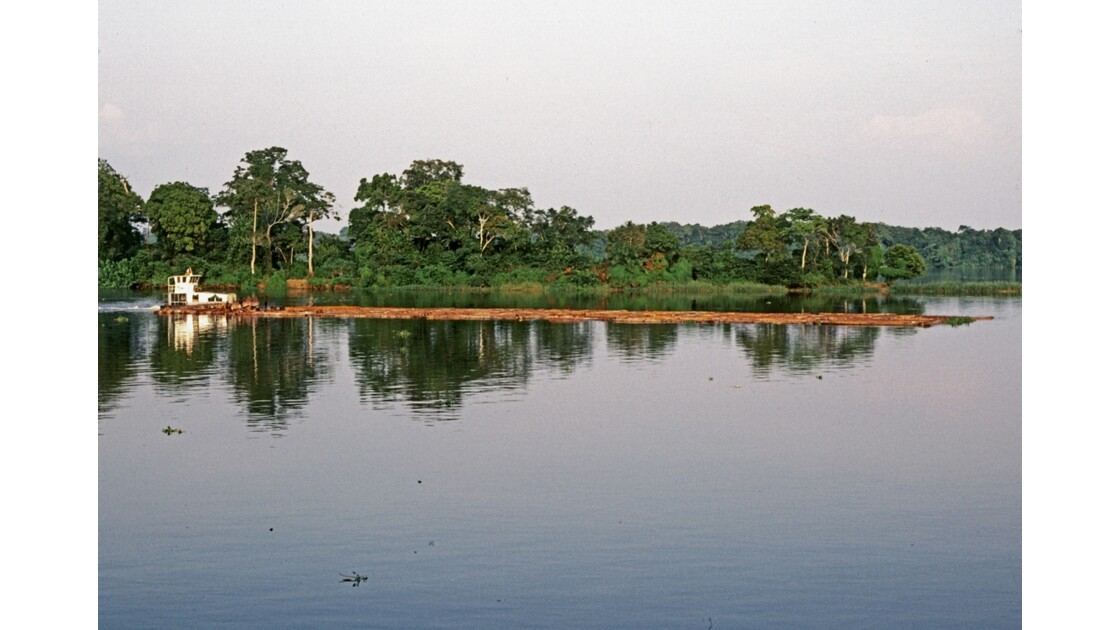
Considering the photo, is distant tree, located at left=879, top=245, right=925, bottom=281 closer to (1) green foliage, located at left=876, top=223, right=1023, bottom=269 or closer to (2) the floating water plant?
(1) green foliage, located at left=876, top=223, right=1023, bottom=269

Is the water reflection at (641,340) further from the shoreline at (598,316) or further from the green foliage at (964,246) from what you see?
the green foliage at (964,246)

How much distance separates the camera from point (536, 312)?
60031 mm

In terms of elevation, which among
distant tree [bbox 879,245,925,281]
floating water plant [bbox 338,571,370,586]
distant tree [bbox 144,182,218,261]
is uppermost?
distant tree [bbox 144,182,218,261]

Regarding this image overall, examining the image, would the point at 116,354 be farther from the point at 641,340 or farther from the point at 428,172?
the point at 428,172

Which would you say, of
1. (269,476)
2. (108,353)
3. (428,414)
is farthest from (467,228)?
(269,476)

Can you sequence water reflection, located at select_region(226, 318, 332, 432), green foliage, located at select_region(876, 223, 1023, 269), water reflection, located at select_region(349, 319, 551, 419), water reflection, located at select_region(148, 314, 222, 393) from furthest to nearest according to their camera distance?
green foliage, located at select_region(876, 223, 1023, 269)
water reflection, located at select_region(148, 314, 222, 393)
water reflection, located at select_region(349, 319, 551, 419)
water reflection, located at select_region(226, 318, 332, 432)

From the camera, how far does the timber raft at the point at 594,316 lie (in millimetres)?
56281

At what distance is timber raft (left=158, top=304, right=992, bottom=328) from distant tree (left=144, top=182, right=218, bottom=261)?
3227cm

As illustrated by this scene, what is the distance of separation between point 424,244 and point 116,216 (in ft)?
83.7

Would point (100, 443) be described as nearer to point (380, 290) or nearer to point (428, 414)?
point (428, 414)

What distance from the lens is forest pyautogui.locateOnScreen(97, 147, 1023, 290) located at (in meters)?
90.2

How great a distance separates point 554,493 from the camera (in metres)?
20.0

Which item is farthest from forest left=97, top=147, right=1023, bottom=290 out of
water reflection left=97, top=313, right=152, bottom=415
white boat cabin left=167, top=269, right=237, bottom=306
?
water reflection left=97, top=313, right=152, bottom=415

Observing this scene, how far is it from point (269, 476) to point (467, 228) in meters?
74.0
